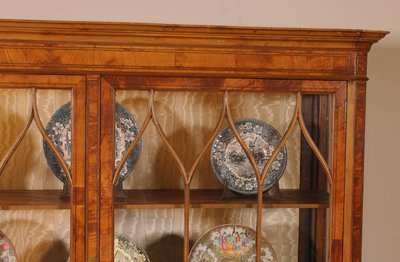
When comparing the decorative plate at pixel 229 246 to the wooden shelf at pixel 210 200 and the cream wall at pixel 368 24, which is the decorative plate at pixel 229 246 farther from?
the cream wall at pixel 368 24

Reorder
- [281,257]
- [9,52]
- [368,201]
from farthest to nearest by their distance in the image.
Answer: [368,201] → [281,257] → [9,52]

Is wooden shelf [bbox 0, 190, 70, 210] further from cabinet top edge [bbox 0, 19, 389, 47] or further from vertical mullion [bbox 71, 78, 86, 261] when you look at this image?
cabinet top edge [bbox 0, 19, 389, 47]

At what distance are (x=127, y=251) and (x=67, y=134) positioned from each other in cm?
24

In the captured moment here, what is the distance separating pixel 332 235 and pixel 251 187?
0.17m

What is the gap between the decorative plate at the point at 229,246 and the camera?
109 centimetres

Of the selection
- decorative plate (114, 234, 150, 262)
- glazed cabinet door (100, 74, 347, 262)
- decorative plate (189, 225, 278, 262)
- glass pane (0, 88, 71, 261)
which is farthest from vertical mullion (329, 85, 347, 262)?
glass pane (0, 88, 71, 261)

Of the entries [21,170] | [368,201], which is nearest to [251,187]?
[21,170]

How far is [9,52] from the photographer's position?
100 centimetres

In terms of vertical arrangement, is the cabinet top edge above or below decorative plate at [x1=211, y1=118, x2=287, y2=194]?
above

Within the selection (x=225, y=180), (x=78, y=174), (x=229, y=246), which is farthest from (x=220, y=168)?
(x=78, y=174)

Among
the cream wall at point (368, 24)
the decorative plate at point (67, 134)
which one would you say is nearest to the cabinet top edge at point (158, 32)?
the decorative plate at point (67, 134)

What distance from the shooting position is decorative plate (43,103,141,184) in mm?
1021

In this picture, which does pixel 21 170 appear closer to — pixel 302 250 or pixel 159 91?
pixel 159 91

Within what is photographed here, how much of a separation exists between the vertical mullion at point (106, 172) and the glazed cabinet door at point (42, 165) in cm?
3
